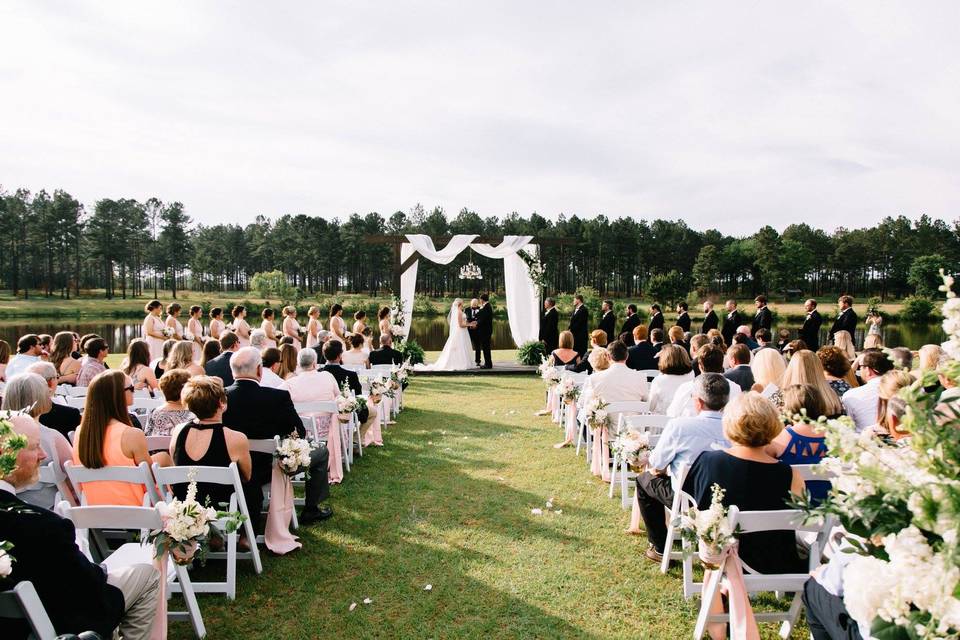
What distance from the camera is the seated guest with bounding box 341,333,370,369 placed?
929 cm

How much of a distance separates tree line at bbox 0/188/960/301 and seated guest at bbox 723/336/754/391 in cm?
5064

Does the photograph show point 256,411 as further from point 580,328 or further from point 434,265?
point 434,265

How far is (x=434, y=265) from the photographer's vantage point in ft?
202

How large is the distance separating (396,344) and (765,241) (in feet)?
210

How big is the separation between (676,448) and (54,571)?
3438 millimetres

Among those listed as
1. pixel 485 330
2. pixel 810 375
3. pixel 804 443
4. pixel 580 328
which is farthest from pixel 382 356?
pixel 804 443

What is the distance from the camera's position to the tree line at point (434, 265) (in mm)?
58062

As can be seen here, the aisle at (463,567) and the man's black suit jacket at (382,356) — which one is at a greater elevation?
the man's black suit jacket at (382,356)

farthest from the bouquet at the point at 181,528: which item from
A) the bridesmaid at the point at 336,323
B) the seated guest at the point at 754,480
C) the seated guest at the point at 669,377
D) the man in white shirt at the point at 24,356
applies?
the bridesmaid at the point at 336,323

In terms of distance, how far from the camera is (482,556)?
178 inches

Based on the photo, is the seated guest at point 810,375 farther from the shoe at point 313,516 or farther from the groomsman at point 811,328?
the groomsman at point 811,328

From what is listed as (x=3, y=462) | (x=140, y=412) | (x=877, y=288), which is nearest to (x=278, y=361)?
(x=140, y=412)

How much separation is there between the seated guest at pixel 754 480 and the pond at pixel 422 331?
21.7 metres

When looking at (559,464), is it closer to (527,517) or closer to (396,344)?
(527,517)
